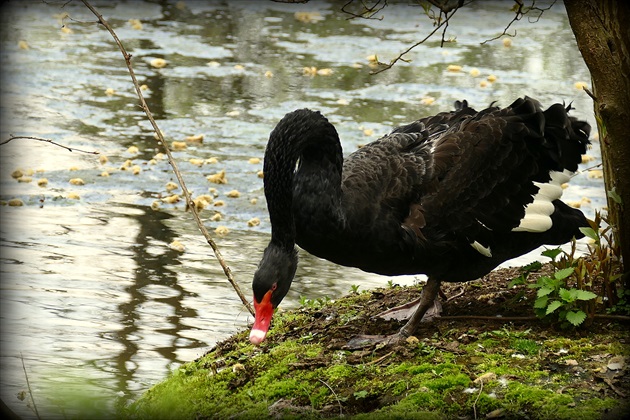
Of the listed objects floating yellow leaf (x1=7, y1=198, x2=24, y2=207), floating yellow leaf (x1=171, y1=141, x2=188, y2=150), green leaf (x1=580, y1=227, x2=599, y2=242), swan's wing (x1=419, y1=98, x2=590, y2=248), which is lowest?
floating yellow leaf (x1=7, y1=198, x2=24, y2=207)

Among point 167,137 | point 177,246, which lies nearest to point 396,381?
point 177,246

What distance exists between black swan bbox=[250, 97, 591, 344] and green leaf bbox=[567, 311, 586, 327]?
1.22 ft

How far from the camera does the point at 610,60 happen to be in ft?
11.7

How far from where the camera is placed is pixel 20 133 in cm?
723

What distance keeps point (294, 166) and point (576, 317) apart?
121 cm

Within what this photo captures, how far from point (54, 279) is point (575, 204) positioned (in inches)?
133

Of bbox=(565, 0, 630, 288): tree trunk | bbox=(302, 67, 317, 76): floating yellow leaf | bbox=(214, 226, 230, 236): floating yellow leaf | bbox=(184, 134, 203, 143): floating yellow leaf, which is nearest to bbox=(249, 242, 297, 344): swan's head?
bbox=(565, 0, 630, 288): tree trunk

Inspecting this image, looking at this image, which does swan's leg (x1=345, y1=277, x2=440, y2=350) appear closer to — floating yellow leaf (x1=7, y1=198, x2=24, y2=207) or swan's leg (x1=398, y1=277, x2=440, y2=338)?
swan's leg (x1=398, y1=277, x2=440, y2=338)

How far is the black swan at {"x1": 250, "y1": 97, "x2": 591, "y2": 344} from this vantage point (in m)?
3.38

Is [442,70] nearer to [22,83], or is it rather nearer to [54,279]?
[22,83]

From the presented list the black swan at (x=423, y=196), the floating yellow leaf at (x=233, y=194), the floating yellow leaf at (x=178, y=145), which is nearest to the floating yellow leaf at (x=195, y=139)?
the floating yellow leaf at (x=178, y=145)

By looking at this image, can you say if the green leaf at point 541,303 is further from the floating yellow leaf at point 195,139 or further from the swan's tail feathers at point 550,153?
the floating yellow leaf at point 195,139

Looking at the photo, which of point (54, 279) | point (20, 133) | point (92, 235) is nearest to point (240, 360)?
point (54, 279)

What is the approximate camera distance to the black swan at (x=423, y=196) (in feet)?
11.1
